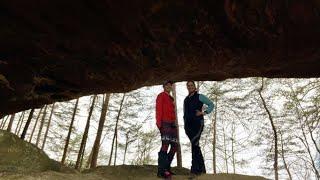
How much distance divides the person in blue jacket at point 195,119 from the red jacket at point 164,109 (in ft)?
2.12

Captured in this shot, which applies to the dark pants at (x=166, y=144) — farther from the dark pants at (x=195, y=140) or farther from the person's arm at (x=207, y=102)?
the person's arm at (x=207, y=102)

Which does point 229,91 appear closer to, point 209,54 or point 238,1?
point 209,54

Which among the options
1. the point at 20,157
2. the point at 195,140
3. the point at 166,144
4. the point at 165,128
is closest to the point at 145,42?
the point at 165,128

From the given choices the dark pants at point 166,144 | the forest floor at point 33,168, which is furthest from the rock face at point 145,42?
the forest floor at point 33,168

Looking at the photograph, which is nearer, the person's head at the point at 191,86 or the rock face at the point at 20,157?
the rock face at the point at 20,157

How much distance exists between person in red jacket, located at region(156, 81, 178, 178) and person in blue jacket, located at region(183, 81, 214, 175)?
57cm

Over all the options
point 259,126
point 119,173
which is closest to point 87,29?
point 119,173

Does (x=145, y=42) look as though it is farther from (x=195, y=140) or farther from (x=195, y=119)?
(x=195, y=140)

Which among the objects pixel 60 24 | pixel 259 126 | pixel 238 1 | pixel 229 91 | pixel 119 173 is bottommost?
pixel 119 173

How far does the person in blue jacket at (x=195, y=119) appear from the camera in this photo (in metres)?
7.98

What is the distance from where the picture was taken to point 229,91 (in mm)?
20484

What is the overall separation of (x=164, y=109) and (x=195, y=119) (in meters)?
0.98

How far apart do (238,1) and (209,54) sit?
2.28 metres

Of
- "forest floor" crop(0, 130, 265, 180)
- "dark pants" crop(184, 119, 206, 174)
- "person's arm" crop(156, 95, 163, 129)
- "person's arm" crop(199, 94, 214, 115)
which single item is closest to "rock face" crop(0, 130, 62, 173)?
"forest floor" crop(0, 130, 265, 180)
